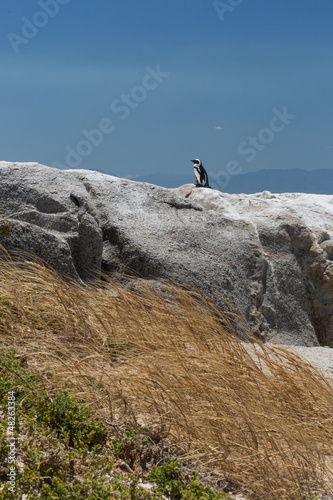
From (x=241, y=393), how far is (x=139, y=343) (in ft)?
3.61

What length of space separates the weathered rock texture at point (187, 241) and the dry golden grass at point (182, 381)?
117 centimetres

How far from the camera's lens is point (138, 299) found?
226 inches

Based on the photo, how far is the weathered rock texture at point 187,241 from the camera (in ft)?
22.2

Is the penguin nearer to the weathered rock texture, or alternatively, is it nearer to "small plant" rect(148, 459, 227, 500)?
the weathered rock texture

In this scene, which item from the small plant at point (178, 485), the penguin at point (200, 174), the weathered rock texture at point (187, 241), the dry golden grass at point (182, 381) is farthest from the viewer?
the penguin at point (200, 174)

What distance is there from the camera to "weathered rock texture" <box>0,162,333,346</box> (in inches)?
266

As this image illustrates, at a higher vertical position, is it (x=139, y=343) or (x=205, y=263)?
(x=205, y=263)

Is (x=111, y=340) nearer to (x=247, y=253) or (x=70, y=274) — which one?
(x=70, y=274)

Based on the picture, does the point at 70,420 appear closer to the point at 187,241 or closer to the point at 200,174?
the point at 187,241

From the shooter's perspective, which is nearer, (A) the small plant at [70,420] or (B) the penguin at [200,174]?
(A) the small plant at [70,420]

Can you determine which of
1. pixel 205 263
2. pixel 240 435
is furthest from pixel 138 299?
pixel 240 435

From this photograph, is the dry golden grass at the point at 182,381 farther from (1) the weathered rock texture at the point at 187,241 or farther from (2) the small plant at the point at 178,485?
(1) the weathered rock texture at the point at 187,241

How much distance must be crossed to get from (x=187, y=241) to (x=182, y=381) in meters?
3.75

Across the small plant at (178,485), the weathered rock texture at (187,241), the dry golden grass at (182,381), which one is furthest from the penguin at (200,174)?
the small plant at (178,485)
